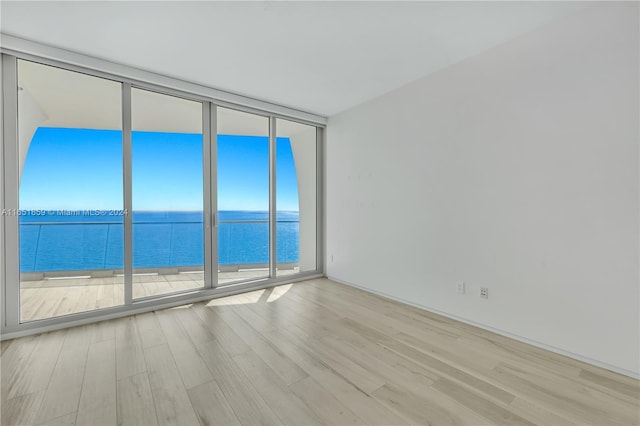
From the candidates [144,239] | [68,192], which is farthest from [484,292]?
[68,192]

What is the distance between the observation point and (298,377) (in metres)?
1.82

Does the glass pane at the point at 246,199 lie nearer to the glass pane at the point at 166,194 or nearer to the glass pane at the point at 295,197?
the glass pane at the point at 295,197

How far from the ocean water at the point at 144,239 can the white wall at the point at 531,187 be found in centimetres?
194

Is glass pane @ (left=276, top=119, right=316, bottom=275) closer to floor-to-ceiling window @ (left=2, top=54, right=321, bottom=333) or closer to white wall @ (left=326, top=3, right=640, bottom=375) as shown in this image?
floor-to-ceiling window @ (left=2, top=54, right=321, bottom=333)

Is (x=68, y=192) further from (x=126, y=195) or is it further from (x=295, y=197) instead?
(x=295, y=197)

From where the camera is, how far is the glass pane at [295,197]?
14.0 ft

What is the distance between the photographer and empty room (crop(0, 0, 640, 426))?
1.73 m

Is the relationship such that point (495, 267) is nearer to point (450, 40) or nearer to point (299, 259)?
point (450, 40)

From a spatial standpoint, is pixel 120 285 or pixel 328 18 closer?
pixel 328 18

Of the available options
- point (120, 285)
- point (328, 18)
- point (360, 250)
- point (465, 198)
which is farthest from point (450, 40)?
point (120, 285)

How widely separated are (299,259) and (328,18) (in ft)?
11.6

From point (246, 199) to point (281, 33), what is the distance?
7.99 feet

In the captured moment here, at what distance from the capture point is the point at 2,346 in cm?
222

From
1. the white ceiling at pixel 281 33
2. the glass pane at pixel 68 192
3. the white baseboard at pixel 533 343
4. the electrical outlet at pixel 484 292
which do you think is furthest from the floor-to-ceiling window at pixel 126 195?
the electrical outlet at pixel 484 292
